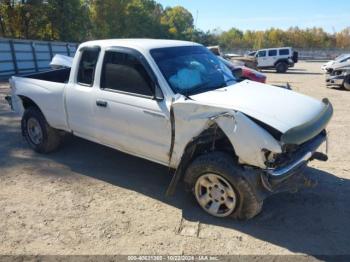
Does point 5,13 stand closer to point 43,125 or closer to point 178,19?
point 43,125

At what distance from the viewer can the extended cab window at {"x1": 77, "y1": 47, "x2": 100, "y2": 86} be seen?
526 cm

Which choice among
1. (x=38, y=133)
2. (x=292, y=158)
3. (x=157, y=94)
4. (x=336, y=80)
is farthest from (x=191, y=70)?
(x=336, y=80)

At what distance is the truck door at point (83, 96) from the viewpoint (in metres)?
5.23

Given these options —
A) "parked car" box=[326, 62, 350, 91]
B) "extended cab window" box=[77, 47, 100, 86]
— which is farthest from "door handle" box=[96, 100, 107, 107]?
"parked car" box=[326, 62, 350, 91]

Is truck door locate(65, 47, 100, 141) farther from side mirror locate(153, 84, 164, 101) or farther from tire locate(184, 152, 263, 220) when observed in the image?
tire locate(184, 152, 263, 220)

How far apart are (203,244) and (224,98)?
5.20 ft

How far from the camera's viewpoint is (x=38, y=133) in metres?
6.38

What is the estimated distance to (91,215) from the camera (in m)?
4.40

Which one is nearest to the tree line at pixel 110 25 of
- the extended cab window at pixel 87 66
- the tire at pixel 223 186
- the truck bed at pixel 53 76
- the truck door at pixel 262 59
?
the truck door at pixel 262 59

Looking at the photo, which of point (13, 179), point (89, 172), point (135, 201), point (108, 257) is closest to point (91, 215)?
point (135, 201)

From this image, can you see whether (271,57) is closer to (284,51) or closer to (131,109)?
(284,51)

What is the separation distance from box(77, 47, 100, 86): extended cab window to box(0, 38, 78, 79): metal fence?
1468 centimetres

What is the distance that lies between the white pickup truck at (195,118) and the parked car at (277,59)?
2636 cm

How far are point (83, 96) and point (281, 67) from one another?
27226 millimetres
